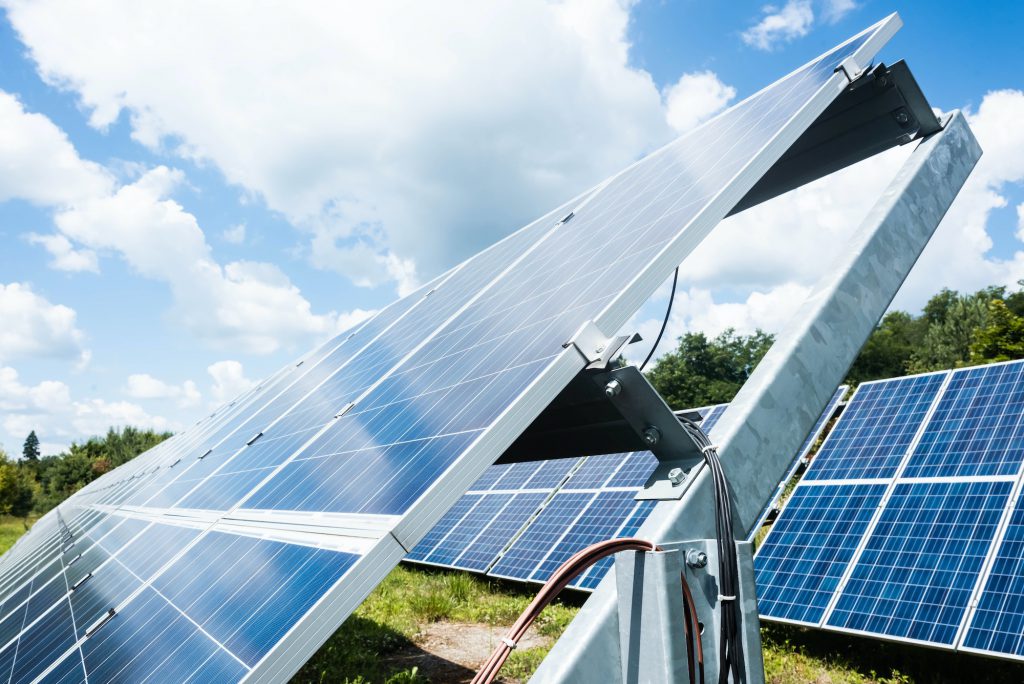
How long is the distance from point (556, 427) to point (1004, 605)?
5.18 m

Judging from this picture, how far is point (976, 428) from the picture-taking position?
9297 mm

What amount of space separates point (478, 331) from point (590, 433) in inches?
49.4

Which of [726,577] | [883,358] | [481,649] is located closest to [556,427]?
[726,577]

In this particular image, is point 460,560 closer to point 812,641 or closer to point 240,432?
point 240,432

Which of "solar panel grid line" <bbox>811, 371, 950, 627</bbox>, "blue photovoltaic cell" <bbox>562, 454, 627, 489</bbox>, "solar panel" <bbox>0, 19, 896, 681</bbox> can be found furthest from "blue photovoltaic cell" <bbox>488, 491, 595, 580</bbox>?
"solar panel" <bbox>0, 19, 896, 681</bbox>

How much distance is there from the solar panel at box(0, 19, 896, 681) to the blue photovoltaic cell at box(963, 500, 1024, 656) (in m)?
5.52

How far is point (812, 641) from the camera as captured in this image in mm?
9375

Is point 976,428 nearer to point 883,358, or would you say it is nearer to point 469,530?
point 469,530

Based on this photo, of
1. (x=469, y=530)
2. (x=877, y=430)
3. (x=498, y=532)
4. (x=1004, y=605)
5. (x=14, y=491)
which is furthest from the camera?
(x=14, y=491)

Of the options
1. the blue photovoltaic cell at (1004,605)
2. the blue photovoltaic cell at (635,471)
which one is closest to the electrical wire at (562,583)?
the blue photovoltaic cell at (1004,605)

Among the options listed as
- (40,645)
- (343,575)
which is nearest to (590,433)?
(343,575)

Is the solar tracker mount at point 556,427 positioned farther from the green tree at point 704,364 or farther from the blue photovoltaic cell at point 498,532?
the green tree at point 704,364

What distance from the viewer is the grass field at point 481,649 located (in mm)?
8140

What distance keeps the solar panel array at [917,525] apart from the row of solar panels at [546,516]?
3.63 ft
